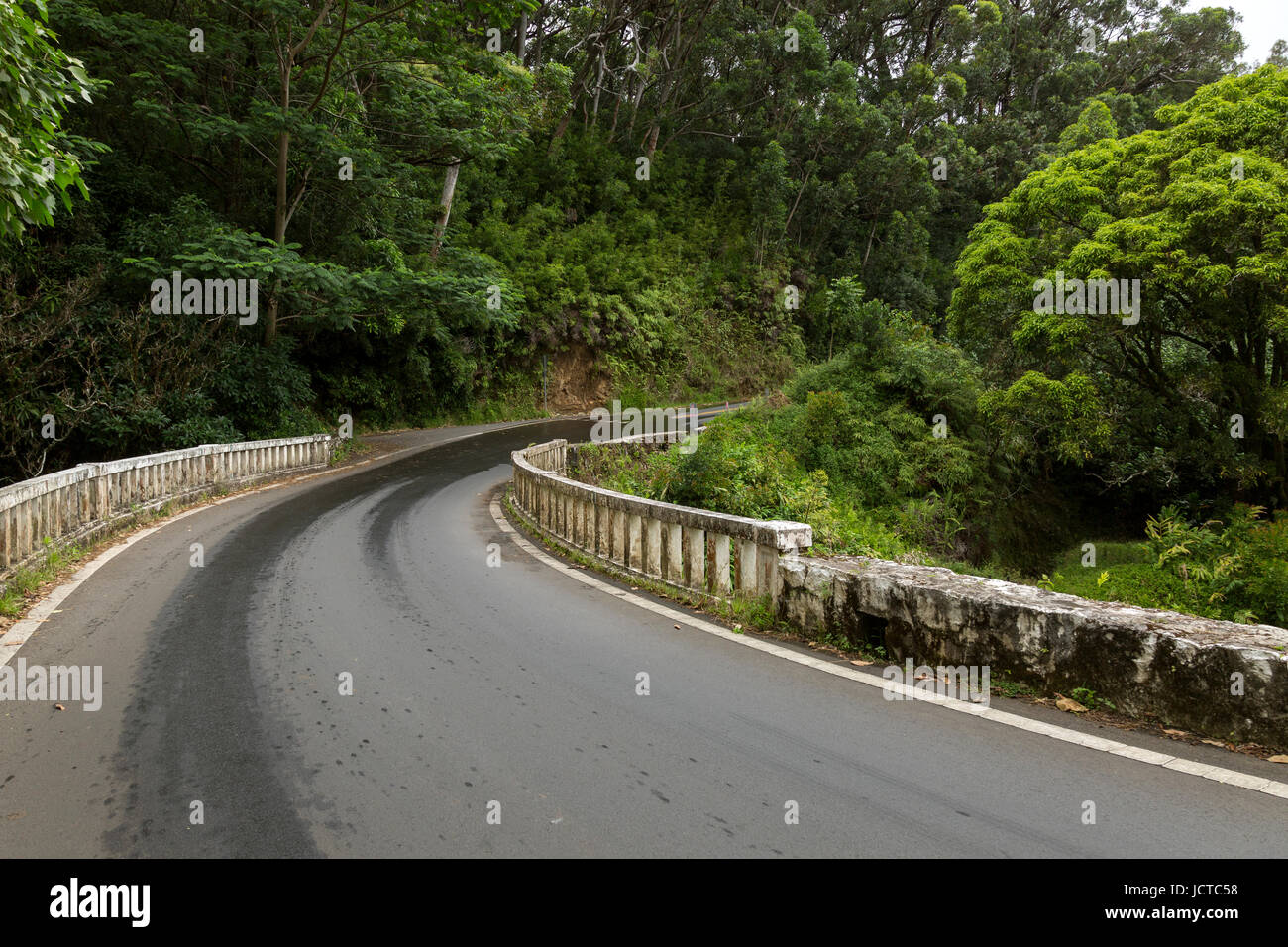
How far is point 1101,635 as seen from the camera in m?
4.29

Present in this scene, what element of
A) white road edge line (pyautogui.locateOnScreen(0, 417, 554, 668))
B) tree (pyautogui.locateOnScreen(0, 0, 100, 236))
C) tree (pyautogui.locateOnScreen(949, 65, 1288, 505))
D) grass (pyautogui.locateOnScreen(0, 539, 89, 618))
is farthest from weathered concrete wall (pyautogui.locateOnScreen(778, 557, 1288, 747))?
tree (pyautogui.locateOnScreen(949, 65, 1288, 505))

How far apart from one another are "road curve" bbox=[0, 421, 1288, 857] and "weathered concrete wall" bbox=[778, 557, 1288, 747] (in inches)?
14.0

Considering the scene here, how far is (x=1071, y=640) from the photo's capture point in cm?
441

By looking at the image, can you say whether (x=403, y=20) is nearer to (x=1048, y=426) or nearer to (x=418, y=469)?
(x=418, y=469)

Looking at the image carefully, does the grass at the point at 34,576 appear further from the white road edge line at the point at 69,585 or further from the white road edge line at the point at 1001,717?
the white road edge line at the point at 1001,717

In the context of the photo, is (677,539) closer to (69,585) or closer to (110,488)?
(69,585)

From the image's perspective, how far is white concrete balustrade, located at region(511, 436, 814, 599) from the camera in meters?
6.31

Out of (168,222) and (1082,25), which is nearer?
(168,222)

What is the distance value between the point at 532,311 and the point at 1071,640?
30362 mm

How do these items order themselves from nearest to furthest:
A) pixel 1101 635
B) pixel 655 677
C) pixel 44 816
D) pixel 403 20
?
pixel 44 816
pixel 1101 635
pixel 655 677
pixel 403 20

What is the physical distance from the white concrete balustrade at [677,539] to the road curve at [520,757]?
28.2 inches

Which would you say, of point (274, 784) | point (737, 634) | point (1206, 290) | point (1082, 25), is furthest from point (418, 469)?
point (1082, 25)
